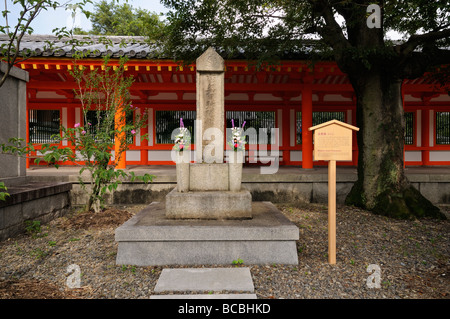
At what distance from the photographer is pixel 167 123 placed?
10227 mm

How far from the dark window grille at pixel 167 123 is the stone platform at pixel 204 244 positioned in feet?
23.0

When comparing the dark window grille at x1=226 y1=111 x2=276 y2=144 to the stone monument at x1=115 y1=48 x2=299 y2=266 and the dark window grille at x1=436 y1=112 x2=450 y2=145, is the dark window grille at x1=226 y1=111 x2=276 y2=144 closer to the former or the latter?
the stone monument at x1=115 y1=48 x2=299 y2=266

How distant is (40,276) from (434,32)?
7911 millimetres

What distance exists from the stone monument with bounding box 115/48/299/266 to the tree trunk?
2.74m

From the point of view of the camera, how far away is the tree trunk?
581 cm

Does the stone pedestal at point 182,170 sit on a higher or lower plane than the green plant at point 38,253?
higher

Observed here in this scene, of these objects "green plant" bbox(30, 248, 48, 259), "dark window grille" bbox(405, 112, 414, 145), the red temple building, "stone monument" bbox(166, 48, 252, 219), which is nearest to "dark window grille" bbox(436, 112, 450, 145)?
the red temple building

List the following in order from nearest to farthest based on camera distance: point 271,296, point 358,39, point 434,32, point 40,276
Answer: point 271,296 → point 40,276 → point 434,32 → point 358,39

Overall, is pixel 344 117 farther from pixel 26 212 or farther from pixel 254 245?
pixel 26 212

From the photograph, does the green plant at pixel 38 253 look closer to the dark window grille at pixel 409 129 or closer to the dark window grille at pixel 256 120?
the dark window grille at pixel 256 120

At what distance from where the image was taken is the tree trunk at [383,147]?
5.81m

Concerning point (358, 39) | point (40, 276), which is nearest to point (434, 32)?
point (358, 39)

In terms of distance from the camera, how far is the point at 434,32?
5414 millimetres

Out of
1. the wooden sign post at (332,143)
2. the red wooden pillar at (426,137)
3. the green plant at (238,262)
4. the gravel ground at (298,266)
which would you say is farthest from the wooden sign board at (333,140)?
the red wooden pillar at (426,137)
